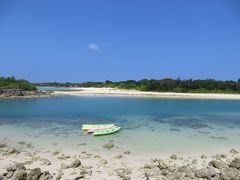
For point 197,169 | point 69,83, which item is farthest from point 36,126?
point 69,83

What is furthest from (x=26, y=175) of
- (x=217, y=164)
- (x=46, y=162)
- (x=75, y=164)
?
(x=217, y=164)

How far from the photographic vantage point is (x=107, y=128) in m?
20.1

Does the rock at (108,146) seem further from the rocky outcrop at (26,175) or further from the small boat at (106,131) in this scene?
the rocky outcrop at (26,175)

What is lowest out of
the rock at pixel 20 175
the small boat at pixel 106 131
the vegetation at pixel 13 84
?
the rock at pixel 20 175

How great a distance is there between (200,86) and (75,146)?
65004 millimetres

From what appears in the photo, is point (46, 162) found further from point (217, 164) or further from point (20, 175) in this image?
point (217, 164)

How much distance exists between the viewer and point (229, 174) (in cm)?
1023

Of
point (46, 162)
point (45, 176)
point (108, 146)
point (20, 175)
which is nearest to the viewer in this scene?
point (20, 175)

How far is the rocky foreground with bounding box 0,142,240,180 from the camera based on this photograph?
1027 centimetres

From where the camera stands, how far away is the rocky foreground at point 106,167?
10266 millimetres

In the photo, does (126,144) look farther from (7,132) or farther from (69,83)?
(69,83)

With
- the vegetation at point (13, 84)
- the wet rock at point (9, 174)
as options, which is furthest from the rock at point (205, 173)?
the vegetation at point (13, 84)

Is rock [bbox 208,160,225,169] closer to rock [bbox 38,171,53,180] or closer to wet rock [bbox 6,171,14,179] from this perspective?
rock [bbox 38,171,53,180]

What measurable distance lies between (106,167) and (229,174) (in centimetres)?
476
